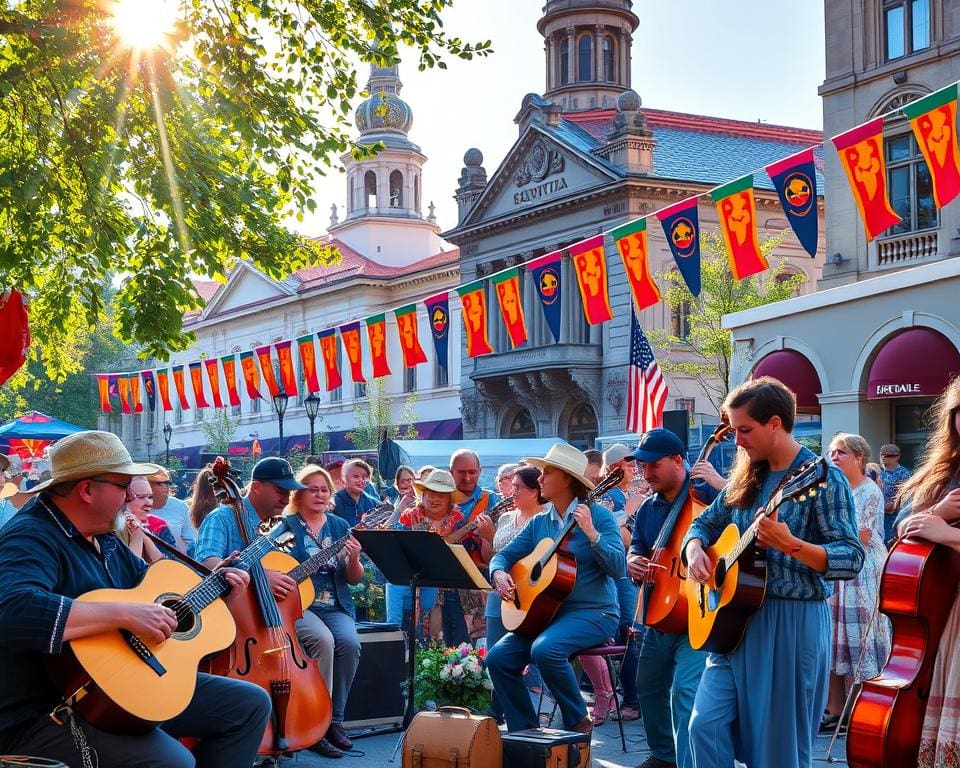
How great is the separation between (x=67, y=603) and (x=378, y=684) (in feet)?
18.1

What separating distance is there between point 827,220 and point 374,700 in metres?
19.6

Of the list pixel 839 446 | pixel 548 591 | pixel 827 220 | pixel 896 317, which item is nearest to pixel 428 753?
pixel 548 591

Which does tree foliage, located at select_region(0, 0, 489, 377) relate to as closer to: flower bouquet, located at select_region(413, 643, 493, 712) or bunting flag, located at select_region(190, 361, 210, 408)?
flower bouquet, located at select_region(413, 643, 493, 712)

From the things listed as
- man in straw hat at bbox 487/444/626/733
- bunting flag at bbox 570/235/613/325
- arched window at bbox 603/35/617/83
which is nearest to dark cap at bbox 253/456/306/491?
man in straw hat at bbox 487/444/626/733

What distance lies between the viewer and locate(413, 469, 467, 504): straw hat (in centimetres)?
1123

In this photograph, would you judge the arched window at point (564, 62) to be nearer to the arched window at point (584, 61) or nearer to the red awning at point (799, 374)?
the arched window at point (584, 61)

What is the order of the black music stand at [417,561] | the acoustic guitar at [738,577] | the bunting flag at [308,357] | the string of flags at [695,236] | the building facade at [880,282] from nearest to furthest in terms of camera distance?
the acoustic guitar at [738,577]
the black music stand at [417,561]
the string of flags at [695,236]
the building facade at [880,282]
the bunting flag at [308,357]

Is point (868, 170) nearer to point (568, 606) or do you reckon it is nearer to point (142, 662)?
point (568, 606)

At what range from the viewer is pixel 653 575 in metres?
7.41

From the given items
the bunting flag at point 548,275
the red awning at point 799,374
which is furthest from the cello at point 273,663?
the red awning at point 799,374

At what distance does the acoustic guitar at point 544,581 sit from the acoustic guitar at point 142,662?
2.82 meters

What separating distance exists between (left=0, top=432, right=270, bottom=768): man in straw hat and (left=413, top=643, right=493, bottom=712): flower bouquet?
Result: 3.95m

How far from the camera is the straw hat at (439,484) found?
11227mm

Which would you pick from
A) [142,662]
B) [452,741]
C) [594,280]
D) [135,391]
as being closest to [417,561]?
[452,741]
